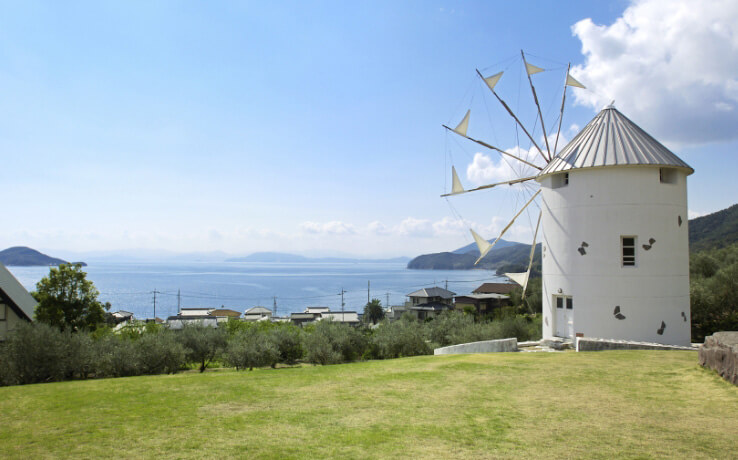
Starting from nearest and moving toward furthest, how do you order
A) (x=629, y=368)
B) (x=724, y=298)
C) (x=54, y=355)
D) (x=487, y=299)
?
(x=629, y=368), (x=54, y=355), (x=724, y=298), (x=487, y=299)

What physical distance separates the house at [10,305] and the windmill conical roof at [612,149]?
2281 cm

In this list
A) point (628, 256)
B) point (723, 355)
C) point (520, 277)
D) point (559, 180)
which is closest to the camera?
point (723, 355)

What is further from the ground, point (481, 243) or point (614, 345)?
point (481, 243)

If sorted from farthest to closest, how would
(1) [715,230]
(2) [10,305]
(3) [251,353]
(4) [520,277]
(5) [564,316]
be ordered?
(1) [715,230] → (4) [520,277] → (2) [10,305] → (3) [251,353] → (5) [564,316]

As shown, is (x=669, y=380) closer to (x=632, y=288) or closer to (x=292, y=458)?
(x=632, y=288)

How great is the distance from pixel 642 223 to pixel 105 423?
54.5 feet

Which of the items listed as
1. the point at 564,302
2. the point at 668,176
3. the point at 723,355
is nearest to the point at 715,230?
the point at 668,176

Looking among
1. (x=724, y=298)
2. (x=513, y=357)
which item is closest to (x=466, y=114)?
(x=513, y=357)

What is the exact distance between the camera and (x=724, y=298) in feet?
90.2

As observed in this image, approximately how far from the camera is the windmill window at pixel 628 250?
15.7 meters

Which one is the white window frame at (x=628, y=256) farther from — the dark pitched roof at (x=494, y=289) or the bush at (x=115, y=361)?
the dark pitched roof at (x=494, y=289)

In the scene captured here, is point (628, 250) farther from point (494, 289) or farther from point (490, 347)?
point (494, 289)

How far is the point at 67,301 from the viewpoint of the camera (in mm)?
20125

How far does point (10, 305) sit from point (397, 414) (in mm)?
19650
